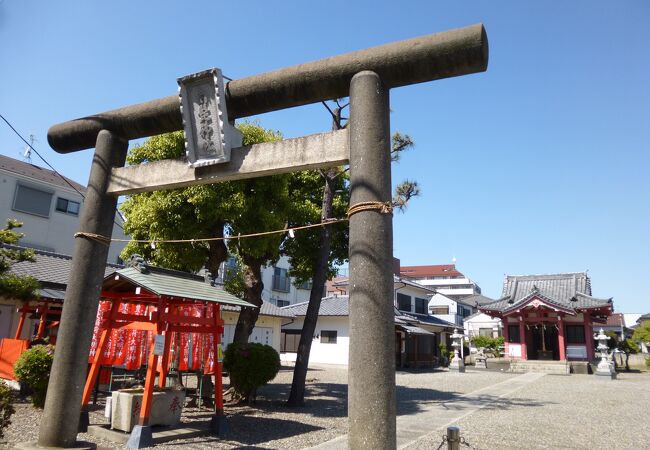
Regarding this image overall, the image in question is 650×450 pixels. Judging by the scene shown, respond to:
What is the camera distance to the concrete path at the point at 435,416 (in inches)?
330

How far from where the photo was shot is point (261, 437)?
850 cm

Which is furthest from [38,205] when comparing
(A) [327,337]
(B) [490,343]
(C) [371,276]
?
(B) [490,343]

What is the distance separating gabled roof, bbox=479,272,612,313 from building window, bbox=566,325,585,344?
1.72 metres

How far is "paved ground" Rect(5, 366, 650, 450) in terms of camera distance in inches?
329

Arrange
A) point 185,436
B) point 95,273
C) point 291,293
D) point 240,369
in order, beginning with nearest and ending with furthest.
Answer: point 95,273 < point 185,436 < point 240,369 < point 291,293

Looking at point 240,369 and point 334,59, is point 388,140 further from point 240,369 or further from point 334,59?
point 240,369

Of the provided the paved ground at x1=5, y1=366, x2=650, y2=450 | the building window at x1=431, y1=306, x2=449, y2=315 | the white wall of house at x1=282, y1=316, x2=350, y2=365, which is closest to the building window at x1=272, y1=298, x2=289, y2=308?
the white wall of house at x1=282, y1=316, x2=350, y2=365

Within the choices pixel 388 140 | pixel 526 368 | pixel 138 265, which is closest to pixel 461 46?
pixel 388 140

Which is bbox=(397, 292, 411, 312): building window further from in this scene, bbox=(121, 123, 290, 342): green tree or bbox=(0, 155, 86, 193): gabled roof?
bbox=(0, 155, 86, 193): gabled roof

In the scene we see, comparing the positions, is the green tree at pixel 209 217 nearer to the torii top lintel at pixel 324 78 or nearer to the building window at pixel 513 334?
the torii top lintel at pixel 324 78

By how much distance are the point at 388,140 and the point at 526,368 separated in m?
31.0

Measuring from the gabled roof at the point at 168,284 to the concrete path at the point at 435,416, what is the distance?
3.54 metres

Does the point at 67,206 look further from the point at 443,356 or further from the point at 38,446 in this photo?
the point at 443,356

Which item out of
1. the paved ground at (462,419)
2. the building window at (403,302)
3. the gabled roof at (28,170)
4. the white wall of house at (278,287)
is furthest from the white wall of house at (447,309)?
the gabled roof at (28,170)
